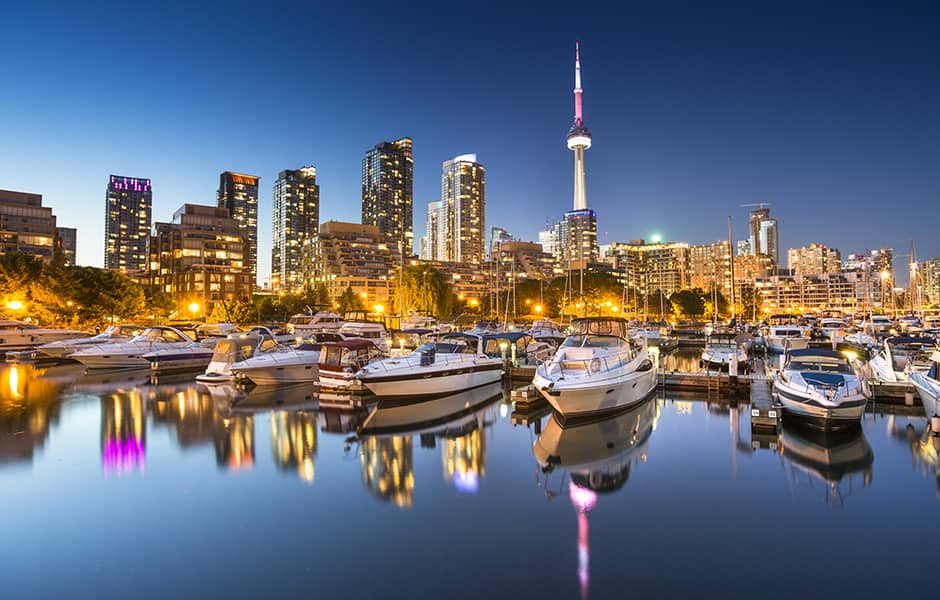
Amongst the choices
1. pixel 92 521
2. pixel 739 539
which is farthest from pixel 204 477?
pixel 739 539

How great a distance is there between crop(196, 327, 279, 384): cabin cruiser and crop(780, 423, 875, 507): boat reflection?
2475 centimetres

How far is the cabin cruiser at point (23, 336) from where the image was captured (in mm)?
42062

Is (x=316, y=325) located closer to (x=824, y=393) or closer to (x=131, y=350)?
(x=131, y=350)

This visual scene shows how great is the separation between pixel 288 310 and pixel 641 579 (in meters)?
101

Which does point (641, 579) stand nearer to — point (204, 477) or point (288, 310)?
point (204, 477)

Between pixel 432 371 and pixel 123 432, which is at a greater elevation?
pixel 432 371

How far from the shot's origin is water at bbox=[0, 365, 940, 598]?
8320mm

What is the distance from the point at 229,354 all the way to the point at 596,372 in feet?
66.5

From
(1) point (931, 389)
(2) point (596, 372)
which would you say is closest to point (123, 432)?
(2) point (596, 372)

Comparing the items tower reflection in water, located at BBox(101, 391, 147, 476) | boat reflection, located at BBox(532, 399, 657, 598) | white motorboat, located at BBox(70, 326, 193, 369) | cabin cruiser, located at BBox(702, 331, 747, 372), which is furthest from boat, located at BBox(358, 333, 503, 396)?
white motorboat, located at BBox(70, 326, 193, 369)

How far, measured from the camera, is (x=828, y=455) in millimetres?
14953

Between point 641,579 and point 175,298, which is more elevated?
point 175,298

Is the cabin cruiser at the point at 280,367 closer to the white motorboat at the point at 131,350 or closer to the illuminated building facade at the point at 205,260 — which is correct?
the white motorboat at the point at 131,350

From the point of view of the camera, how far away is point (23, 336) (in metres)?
43.0
